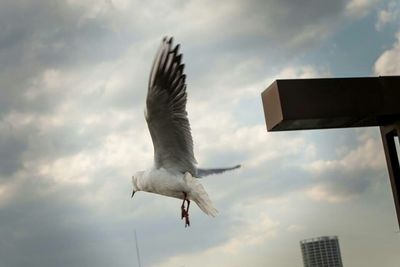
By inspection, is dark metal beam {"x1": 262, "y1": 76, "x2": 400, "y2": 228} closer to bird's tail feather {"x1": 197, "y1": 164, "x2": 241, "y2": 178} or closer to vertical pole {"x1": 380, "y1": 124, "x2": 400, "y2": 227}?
vertical pole {"x1": 380, "y1": 124, "x2": 400, "y2": 227}

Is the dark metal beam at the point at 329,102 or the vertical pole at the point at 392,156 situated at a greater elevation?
the dark metal beam at the point at 329,102

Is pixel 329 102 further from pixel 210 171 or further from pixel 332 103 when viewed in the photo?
pixel 210 171

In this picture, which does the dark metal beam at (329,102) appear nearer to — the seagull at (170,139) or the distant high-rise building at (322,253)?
the seagull at (170,139)

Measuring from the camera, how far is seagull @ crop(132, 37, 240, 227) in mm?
2781

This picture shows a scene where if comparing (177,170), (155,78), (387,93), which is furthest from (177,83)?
(387,93)

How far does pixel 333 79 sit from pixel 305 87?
0.43ft

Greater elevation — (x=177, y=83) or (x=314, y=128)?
(x=177, y=83)

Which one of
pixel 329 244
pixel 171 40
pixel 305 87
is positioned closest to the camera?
pixel 305 87

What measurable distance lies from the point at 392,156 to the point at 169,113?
1.01m

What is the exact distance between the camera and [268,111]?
248 cm

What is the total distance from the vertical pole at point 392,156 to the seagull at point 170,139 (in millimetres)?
776

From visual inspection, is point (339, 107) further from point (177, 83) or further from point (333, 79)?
point (177, 83)

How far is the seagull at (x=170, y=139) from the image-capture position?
2.78 metres

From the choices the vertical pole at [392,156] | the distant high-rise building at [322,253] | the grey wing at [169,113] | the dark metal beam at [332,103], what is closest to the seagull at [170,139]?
the grey wing at [169,113]
